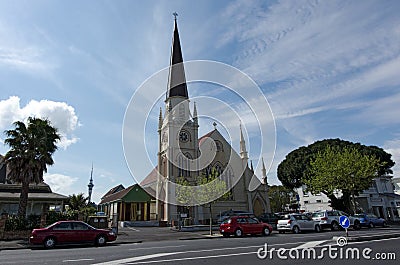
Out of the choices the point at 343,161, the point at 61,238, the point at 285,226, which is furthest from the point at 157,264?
the point at 343,161

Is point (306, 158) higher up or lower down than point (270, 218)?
higher up

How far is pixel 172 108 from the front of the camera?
42.8 metres

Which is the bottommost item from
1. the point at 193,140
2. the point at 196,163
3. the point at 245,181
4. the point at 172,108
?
the point at 245,181

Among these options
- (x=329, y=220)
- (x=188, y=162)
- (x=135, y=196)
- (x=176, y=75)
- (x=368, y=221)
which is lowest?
(x=368, y=221)

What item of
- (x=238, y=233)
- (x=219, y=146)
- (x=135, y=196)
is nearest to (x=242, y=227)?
(x=238, y=233)

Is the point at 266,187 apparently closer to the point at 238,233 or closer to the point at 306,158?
the point at 306,158

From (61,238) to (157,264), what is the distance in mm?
9474

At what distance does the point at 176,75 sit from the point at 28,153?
88.4 feet

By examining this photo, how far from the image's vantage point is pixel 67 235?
51.4 ft

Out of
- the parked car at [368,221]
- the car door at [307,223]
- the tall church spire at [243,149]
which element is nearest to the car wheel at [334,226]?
the car door at [307,223]

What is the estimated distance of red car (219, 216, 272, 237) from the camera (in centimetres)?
2009

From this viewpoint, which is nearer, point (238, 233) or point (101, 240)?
point (101, 240)

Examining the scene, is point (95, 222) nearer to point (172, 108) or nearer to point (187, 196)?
point (187, 196)

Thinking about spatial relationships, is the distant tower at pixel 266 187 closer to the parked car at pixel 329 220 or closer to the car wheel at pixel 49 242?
the parked car at pixel 329 220
